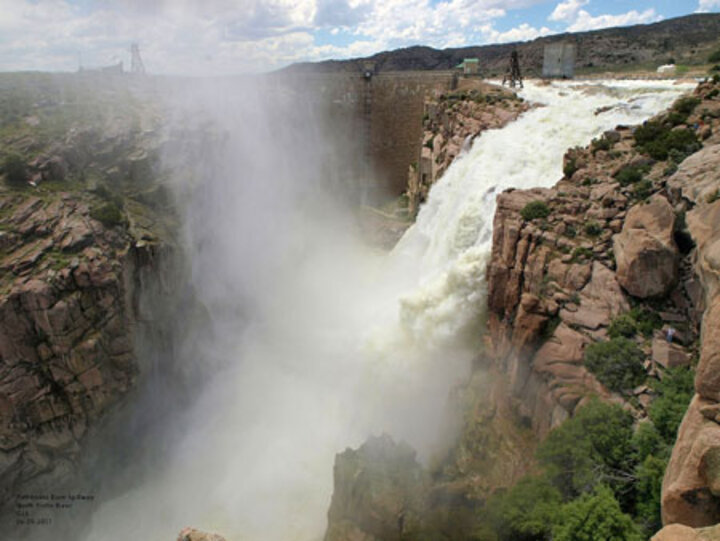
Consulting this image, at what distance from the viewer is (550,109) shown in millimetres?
26703

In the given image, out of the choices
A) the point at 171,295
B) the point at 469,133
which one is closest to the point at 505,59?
the point at 469,133

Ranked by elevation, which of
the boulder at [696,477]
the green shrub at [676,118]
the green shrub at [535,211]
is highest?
the green shrub at [676,118]

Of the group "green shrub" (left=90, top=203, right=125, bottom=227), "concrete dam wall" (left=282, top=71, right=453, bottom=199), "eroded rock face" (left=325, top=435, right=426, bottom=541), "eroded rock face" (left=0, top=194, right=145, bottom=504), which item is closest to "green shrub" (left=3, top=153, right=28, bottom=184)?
"eroded rock face" (left=0, top=194, right=145, bottom=504)

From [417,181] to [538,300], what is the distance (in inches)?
912

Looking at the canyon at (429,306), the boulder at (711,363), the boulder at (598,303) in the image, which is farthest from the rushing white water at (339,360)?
the boulder at (711,363)

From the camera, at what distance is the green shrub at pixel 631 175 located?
16875 mm

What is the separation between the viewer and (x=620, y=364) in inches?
522

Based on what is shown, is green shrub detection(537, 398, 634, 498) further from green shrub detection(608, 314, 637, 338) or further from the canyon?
green shrub detection(608, 314, 637, 338)

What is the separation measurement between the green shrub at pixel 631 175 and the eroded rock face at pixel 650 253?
88.3 inches

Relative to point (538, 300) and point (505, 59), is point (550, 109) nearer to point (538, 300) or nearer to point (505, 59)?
point (538, 300)

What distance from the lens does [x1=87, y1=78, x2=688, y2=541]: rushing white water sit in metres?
19.9

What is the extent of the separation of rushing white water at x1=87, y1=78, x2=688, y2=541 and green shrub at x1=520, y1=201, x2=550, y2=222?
2653 millimetres

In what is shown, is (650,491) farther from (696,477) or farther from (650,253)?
(650,253)

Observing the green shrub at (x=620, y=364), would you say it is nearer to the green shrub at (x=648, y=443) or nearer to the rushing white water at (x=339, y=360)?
the green shrub at (x=648, y=443)
